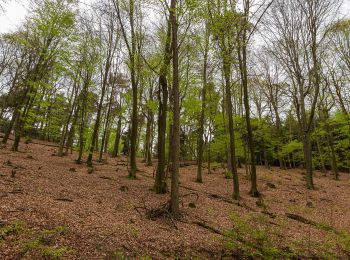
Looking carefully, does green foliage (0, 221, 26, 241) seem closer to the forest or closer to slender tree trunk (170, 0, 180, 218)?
the forest

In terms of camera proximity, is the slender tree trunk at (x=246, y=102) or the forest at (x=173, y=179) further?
the slender tree trunk at (x=246, y=102)

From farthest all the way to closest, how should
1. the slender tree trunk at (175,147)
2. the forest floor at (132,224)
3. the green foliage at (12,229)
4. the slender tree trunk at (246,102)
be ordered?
the slender tree trunk at (246,102), the slender tree trunk at (175,147), the forest floor at (132,224), the green foliage at (12,229)

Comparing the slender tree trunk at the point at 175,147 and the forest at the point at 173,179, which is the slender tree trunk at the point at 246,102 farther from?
the slender tree trunk at the point at 175,147

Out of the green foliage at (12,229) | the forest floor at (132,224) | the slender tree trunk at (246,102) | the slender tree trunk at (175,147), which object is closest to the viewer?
the green foliage at (12,229)

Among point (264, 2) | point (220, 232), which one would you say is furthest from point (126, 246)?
point (264, 2)

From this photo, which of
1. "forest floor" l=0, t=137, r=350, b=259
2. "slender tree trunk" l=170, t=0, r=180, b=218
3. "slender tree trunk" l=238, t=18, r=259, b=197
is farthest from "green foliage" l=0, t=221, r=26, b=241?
"slender tree trunk" l=238, t=18, r=259, b=197

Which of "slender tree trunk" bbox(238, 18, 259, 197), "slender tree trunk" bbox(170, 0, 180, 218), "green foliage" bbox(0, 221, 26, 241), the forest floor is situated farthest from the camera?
"slender tree trunk" bbox(238, 18, 259, 197)

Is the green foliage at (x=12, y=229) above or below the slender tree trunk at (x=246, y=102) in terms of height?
below

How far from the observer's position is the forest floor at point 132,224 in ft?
16.9

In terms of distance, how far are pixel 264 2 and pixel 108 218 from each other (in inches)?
491

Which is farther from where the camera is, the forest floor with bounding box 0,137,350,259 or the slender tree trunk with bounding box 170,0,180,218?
the slender tree trunk with bounding box 170,0,180,218

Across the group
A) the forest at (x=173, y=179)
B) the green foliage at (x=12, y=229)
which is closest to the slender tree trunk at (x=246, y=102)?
the forest at (x=173, y=179)

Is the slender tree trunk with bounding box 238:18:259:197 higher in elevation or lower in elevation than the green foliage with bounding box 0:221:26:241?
higher

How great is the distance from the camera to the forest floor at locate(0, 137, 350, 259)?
514 centimetres
